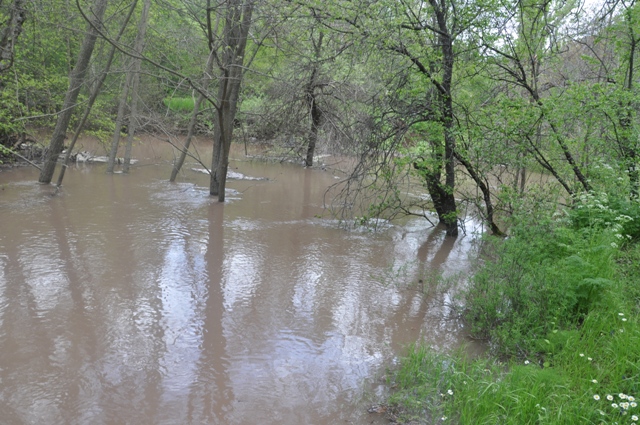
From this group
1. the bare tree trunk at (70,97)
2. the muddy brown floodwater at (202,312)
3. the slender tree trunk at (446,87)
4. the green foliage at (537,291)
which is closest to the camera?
the muddy brown floodwater at (202,312)

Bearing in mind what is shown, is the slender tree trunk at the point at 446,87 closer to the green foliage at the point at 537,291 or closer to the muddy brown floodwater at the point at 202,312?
the muddy brown floodwater at the point at 202,312

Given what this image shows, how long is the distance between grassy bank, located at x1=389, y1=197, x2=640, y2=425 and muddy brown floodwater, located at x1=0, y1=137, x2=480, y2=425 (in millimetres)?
446

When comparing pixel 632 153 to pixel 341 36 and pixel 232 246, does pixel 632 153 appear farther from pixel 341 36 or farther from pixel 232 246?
pixel 232 246

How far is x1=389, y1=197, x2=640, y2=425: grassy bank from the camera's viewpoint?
381cm

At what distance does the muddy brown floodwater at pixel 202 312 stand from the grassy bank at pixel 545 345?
446 mm

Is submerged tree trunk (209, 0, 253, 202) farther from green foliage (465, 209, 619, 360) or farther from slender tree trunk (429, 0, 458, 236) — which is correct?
green foliage (465, 209, 619, 360)

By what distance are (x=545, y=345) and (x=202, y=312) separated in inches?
140

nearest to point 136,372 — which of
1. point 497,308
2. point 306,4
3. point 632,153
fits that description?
point 497,308

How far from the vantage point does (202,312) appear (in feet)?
19.7

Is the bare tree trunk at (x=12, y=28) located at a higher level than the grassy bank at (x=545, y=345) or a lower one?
higher

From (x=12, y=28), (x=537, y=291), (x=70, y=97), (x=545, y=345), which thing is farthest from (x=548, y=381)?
(x=70, y=97)

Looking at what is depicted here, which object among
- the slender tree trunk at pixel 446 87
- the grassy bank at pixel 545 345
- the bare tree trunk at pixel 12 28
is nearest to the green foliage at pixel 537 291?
the grassy bank at pixel 545 345

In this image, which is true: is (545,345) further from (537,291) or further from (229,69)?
(229,69)

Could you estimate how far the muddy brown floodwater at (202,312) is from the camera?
13.8 ft
